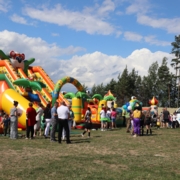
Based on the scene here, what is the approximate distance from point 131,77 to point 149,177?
4960cm

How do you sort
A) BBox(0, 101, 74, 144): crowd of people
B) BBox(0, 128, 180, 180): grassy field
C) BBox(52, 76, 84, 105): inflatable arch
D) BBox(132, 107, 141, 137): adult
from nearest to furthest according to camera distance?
BBox(0, 128, 180, 180): grassy field < BBox(0, 101, 74, 144): crowd of people < BBox(132, 107, 141, 137): adult < BBox(52, 76, 84, 105): inflatable arch

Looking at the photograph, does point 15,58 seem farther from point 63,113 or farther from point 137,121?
point 63,113

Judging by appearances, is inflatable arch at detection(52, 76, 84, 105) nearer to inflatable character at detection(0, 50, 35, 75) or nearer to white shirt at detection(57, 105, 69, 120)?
inflatable character at detection(0, 50, 35, 75)

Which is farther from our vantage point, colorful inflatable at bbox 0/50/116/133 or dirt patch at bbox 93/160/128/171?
colorful inflatable at bbox 0/50/116/133

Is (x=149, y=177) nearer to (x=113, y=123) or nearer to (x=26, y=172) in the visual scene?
(x=26, y=172)

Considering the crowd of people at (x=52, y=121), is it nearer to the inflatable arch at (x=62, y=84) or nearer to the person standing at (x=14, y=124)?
the person standing at (x=14, y=124)

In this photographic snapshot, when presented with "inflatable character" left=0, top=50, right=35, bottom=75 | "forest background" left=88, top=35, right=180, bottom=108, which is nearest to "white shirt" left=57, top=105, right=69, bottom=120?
"inflatable character" left=0, top=50, right=35, bottom=75

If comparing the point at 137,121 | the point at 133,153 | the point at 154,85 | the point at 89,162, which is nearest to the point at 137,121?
the point at 137,121

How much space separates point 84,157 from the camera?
7844 mm

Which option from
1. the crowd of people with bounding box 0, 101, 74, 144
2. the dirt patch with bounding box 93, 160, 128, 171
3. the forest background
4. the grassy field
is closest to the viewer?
the grassy field

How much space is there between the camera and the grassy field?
5.98 meters

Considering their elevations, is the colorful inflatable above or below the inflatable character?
below

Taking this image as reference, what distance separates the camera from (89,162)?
284 inches

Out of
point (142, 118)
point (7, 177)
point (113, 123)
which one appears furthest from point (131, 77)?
point (7, 177)
